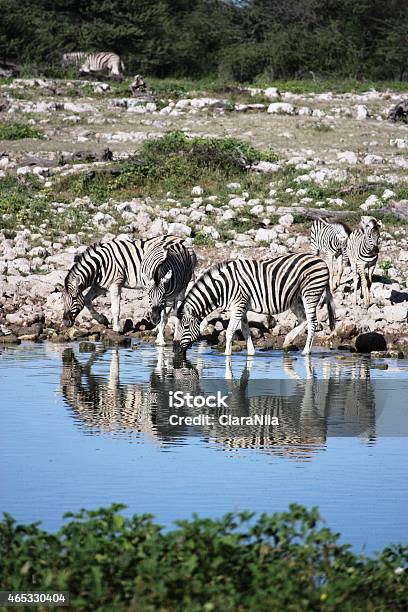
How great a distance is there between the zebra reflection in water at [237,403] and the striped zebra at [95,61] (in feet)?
77.2

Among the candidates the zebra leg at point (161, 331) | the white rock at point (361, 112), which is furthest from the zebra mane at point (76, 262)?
the white rock at point (361, 112)

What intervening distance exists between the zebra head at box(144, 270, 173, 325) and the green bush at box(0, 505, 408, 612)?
9225 mm

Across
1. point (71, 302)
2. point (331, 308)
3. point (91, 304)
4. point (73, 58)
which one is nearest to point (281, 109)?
point (73, 58)

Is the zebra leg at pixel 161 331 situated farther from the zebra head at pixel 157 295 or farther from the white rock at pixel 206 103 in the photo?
the white rock at pixel 206 103

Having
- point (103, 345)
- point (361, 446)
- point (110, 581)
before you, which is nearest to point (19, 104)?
point (103, 345)

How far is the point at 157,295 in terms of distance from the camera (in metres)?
15.5

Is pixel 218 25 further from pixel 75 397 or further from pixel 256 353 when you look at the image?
pixel 75 397

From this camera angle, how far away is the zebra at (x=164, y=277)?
1548 cm

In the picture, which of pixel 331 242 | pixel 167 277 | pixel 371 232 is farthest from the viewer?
pixel 331 242

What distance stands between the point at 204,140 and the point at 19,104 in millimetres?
6930

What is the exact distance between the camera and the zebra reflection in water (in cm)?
1015

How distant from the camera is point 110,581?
576cm

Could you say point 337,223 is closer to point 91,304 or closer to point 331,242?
point 331,242

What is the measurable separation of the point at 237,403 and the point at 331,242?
694 cm
